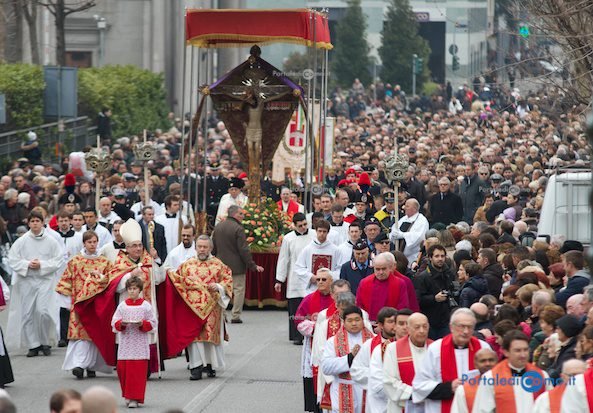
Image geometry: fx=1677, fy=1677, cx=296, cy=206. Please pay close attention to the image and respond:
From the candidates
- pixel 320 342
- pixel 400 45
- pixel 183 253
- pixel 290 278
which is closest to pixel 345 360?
pixel 320 342

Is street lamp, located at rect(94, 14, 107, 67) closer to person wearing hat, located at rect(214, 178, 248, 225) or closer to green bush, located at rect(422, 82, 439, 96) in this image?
green bush, located at rect(422, 82, 439, 96)

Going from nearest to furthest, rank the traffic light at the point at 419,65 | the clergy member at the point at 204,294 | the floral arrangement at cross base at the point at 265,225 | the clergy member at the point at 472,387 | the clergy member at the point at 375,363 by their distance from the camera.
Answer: the clergy member at the point at 472,387
the clergy member at the point at 375,363
the clergy member at the point at 204,294
the floral arrangement at cross base at the point at 265,225
the traffic light at the point at 419,65

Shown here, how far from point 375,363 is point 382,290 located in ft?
8.63

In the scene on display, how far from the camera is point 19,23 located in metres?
41.5

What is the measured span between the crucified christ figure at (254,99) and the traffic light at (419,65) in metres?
46.0

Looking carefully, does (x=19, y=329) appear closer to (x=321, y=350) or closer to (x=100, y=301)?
(x=100, y=301)

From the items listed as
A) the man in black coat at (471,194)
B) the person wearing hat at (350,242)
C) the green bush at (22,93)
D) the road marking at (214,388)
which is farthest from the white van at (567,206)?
the green bush at (22,93)

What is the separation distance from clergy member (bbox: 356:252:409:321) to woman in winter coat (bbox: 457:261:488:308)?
25.3 inches

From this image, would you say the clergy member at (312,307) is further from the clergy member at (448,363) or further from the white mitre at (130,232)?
the clergy member at (448,363)

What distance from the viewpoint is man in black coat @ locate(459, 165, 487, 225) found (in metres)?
26.5

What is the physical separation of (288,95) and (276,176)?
471cm

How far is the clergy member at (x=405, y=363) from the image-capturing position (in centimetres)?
1152

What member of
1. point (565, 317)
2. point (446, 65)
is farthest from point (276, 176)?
point (446, 65)

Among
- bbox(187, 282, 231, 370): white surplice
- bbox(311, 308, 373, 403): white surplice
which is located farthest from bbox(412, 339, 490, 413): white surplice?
bbox(187, 282, 231, 370): white surplice
